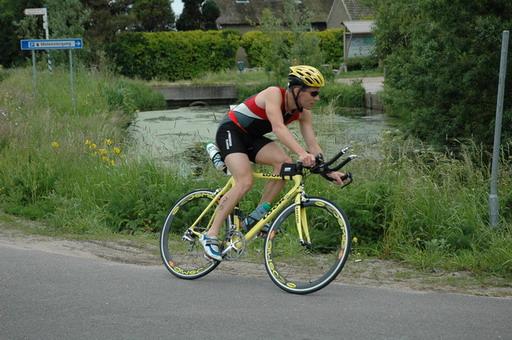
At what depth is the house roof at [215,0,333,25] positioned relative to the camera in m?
73.8

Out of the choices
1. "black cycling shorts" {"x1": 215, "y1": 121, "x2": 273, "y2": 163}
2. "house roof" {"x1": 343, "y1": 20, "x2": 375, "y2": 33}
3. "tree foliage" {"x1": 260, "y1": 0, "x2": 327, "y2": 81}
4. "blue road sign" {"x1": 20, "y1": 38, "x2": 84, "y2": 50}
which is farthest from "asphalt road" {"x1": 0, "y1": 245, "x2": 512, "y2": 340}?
"house roof" {"x1": 343, "y1": 20, "x2": 375, "y2": 33}

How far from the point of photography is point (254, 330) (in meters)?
5.06

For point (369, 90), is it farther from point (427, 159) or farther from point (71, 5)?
point (427, 159)

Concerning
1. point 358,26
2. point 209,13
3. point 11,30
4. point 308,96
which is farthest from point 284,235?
point 209,13

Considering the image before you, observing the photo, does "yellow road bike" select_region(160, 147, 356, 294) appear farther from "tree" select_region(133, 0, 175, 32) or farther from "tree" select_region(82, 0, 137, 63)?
"tree" select_region(133, 0, 175, 32)

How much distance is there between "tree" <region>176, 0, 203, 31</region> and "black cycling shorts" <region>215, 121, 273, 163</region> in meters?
59.6

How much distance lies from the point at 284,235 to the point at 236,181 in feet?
2.43

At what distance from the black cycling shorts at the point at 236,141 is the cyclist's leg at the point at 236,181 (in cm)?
7

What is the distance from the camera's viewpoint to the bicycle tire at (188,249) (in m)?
6.55

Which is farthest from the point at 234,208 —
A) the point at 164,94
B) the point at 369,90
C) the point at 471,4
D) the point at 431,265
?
the point at 164,94

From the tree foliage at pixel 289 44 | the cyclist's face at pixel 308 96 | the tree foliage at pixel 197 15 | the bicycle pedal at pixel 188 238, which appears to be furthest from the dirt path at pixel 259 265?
the tree foliage at pixel 197 15

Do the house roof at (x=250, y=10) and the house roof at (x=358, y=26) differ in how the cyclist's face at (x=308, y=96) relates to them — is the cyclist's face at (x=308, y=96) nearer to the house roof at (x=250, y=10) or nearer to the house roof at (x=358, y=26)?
the house roof at (x=358, y=26)

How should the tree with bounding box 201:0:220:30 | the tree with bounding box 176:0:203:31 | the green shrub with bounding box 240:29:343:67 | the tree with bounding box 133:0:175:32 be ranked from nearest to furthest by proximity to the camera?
1. the green shrub with bounding box 240:29:343:67
2. the tree with bounding box 133:0:175:32
3. the tree with bounding box 176:0:203:31
4. the tree with bounding box 201:0:220:30

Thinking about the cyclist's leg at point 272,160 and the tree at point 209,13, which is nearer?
the cyclist's leg at point 272,160
